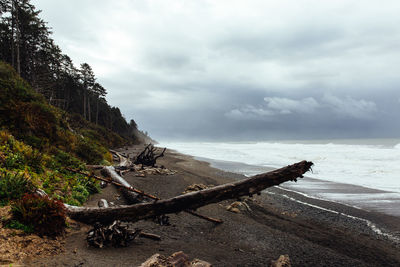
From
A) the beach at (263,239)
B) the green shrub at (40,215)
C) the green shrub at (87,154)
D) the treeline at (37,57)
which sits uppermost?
the treeline at (37,57)

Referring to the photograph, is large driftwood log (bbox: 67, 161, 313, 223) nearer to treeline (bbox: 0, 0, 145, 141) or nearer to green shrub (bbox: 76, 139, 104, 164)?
green shrub (bbox: 76, 139, 104, 164)

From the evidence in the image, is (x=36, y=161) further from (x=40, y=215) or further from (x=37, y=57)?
(x=37, y=57)

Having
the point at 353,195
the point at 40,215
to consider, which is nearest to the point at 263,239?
the point at 40,215

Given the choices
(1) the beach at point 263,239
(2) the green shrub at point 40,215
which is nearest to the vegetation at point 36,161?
(2) the green shrub at point 40,215

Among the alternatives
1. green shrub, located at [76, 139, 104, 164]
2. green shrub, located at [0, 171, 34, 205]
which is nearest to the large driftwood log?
green shrub, located at [0, 171, 34, 205]

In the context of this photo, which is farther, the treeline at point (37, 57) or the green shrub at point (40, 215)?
the treeline at point (37, 57)

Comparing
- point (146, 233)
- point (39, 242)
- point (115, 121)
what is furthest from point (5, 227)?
point (115, 121)

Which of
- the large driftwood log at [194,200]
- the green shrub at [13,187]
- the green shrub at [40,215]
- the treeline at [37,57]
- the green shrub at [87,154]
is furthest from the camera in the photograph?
the treeline at [37,57]

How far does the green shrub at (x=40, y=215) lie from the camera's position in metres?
4.95

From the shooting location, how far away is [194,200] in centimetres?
538

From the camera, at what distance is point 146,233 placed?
6098mm

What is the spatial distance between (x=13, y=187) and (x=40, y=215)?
1.82 meters

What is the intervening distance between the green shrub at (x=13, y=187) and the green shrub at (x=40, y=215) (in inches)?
43.7

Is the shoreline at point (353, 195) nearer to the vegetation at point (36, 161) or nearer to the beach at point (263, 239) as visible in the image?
the beach at point (263, 239)
